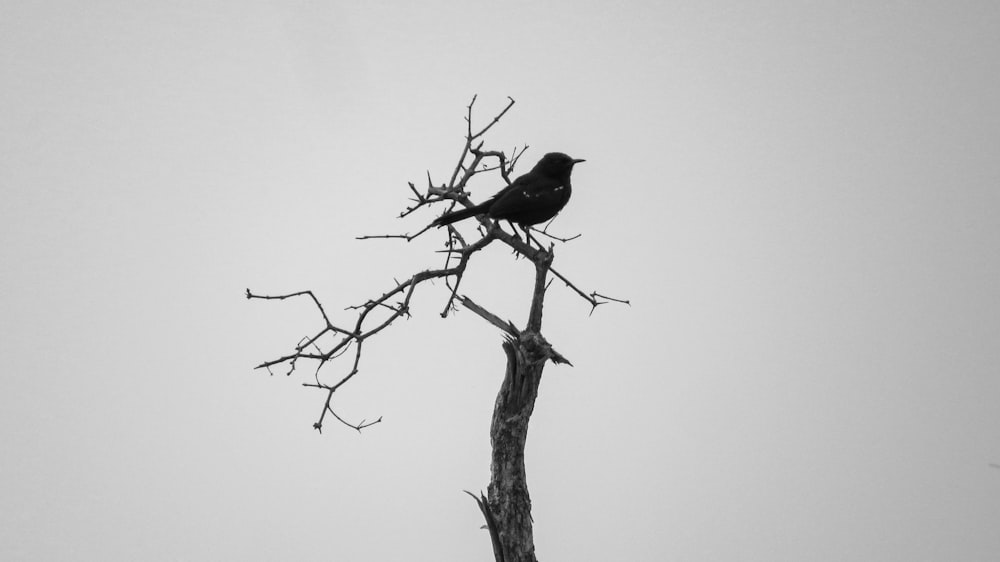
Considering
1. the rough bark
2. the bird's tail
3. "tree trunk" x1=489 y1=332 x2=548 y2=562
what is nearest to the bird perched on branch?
the bird's tail

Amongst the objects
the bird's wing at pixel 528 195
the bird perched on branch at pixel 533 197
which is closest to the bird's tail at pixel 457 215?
the bird perched on branch at pixel 533 197

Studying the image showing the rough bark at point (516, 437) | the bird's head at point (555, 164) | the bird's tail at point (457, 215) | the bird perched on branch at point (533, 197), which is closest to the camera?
the rough bark at point (516, 437)

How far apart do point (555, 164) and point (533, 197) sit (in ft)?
1.83

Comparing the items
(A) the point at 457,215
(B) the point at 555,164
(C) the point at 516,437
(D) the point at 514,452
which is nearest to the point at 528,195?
(B) the point at 555,164

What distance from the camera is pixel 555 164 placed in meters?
6.47

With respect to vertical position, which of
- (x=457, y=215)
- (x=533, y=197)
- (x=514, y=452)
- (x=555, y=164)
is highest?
(x=555, y=164)

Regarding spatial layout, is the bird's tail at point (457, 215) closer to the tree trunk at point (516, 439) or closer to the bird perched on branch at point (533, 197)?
the bird perched on branch at point (533, 197)

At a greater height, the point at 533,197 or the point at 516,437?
the point at 533,197

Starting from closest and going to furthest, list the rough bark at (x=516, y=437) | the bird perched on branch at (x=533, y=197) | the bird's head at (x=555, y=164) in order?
the rough bark at (x=516, y=437), the bird perched on branch at (x=533, y=197), the bird's head at (x=555, y=164)

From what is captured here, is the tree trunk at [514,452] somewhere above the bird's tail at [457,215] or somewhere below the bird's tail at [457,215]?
below

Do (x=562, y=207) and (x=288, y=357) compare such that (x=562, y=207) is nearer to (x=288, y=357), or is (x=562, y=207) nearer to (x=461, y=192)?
(x=461, y=192)

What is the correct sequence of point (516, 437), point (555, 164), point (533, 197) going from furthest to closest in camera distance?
1. point (555, 164)
2. point (533, 197)
3. point (516, 437)

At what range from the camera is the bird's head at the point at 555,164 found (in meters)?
6.46

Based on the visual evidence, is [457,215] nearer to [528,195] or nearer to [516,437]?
[528,195]
